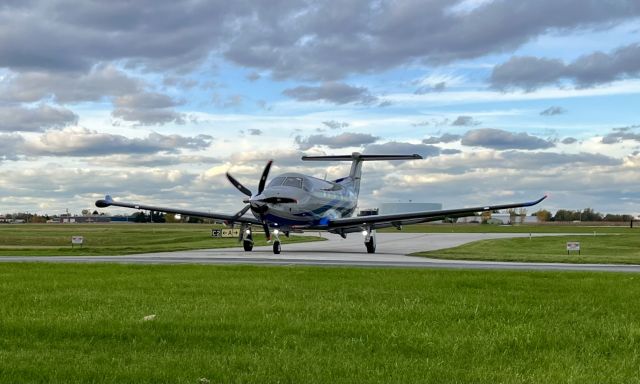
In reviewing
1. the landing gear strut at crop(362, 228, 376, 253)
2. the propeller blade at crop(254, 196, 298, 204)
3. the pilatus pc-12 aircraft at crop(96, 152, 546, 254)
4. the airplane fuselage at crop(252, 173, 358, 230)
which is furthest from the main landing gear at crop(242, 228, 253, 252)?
the landing gear strut at crop(362, 228, 376, 253)

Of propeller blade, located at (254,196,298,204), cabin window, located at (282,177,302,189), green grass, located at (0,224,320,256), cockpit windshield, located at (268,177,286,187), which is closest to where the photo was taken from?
propeller blade, located at (254,196,298,204)

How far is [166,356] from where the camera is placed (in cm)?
898

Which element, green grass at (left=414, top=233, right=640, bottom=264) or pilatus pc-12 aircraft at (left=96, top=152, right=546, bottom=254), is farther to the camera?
pilatus pc-12 aircraft at (left=96, top=152, right=546, bottom=254)

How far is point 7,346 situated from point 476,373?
668cm

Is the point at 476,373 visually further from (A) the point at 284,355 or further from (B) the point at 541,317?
(B) the point at 541,317

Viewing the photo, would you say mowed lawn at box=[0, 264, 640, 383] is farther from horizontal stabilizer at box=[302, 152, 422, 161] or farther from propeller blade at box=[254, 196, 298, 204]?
horizontal stabilizer at box=[302, 152, 422, 161]

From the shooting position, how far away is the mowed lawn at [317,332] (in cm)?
824

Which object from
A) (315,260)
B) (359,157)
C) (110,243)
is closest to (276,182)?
(315,260)

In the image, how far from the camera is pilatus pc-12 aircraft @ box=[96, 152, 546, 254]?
1710 inches

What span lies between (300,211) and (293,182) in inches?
82.1

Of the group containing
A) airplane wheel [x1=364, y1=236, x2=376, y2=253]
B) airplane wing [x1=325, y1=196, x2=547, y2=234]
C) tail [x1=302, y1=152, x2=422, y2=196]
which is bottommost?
airplane wheel [x1=364, y1=236, x2=376, y2=253]

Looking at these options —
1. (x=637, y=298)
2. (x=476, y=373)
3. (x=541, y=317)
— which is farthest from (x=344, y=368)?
(x=637, y=298)

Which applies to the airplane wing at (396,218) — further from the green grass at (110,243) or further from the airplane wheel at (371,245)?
the green grass at (110,243)

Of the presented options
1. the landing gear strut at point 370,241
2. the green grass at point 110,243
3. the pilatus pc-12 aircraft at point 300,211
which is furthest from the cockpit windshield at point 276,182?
the green grass at point 110,243
